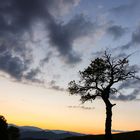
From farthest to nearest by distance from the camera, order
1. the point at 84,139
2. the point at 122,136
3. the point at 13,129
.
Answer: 1. the point at 13,129
2. the point at 84,139
3. the point at 122,136

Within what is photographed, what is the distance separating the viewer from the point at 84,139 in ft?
263

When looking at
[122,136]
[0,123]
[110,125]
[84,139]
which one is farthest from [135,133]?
[0,123]

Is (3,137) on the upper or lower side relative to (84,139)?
lower

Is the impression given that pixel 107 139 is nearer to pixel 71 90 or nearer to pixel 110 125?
pixel 110 125

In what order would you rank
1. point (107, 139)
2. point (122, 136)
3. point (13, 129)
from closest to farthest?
point (107, 139) < point (122, 136) < point (13, 129)

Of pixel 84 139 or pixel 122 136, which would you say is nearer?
pixel 122 136

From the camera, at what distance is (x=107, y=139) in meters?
45.3

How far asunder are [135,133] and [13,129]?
46.3 metres

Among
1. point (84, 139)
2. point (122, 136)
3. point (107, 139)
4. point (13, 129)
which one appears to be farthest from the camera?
point (13, 129)

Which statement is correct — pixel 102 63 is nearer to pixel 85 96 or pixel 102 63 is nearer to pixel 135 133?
pixel 85 96

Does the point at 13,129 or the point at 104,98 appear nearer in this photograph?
the point at 104,98

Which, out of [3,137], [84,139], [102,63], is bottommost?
[3,137]

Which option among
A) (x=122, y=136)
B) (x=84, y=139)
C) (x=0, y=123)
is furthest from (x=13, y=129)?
(x=0, y=123)

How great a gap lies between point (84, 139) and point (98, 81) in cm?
3752
